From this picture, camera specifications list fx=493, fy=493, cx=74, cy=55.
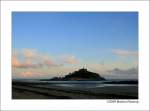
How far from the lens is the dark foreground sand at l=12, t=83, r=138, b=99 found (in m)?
5.72

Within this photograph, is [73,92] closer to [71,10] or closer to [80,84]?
[80,84]

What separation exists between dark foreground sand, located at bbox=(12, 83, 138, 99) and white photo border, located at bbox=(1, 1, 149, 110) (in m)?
0.06

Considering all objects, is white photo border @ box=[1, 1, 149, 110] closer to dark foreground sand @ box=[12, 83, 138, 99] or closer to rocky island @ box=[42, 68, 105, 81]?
dark foreground sand @ box=[12, 83, 138, 99]

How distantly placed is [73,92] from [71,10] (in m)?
0.95

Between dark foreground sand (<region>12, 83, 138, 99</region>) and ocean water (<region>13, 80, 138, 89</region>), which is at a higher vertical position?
ocean water (<region>13, 80, 138, 89</region>)

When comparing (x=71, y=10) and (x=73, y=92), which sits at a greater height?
(x=71, y=10)

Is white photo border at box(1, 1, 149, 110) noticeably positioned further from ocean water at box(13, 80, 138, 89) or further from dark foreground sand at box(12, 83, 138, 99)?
ocean water at box(13, 80, 138, 89)

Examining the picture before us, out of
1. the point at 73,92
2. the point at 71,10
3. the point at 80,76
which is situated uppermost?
the point at 71,10

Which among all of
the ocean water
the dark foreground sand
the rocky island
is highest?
the rocky island


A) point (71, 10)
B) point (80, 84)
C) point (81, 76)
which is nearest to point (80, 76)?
point (81, 76)

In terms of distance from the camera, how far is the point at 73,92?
5715mm

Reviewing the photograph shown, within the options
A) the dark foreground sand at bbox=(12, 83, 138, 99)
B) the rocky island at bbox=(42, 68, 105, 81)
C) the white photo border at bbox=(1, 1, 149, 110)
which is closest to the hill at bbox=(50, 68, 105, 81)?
the rocky island at bbox=(42, 68, 105, 81)

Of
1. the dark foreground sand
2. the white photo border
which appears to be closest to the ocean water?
the dark foreground sand

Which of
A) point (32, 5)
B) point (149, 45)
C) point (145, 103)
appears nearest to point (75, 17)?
point (32, 5)
